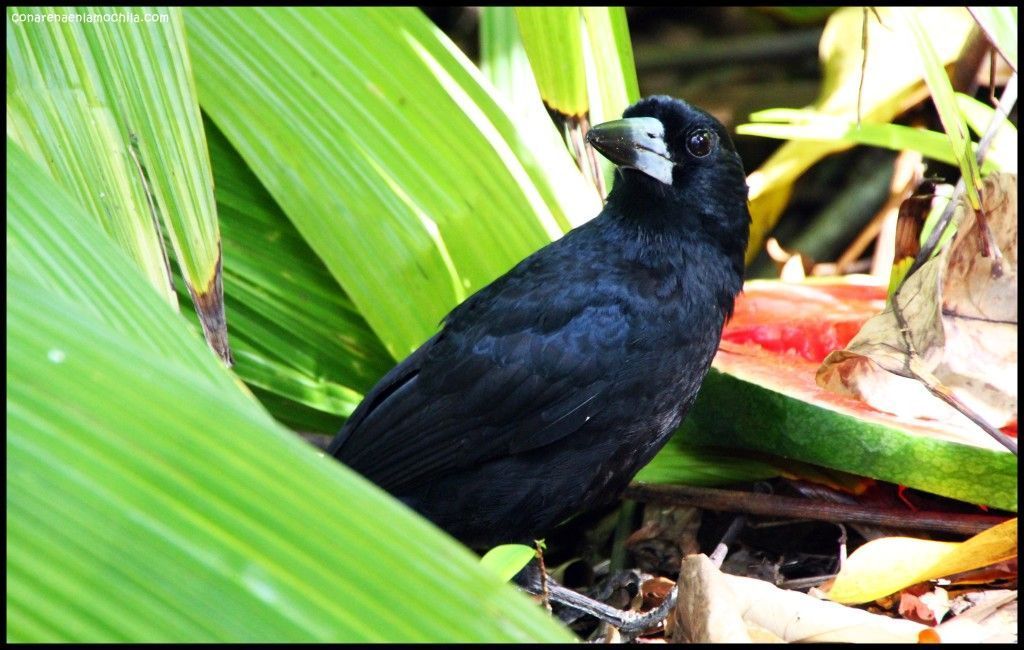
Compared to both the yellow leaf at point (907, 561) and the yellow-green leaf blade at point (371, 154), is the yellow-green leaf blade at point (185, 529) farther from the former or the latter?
the yellow-green leaf blade at point (371, 154)

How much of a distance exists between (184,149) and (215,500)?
110cm

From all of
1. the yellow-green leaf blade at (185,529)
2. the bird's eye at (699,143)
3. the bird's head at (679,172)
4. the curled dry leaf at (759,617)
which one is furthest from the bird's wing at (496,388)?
the yellow-green leaf blade at (185,529)

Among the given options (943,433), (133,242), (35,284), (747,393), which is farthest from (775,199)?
(35,284)

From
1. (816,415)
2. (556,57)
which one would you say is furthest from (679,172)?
(816,415)

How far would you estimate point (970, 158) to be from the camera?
1872 millimetres

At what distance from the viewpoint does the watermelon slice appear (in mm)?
2020

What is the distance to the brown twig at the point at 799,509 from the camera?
2115 millimetres

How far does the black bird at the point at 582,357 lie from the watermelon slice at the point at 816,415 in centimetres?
24

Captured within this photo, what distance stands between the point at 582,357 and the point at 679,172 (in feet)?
1.54

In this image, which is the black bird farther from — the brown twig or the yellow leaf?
the yellow leaf

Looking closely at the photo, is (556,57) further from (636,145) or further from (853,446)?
(853,446)

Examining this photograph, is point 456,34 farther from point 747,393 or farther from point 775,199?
point 747,393

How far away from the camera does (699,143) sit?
7.31 feet

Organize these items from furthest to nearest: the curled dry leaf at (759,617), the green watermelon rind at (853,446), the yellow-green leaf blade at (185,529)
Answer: the green watermelon rind at (853,446) < the curled dry leaf at (759,617) < the yellow-green leaf blade at (185,529)
